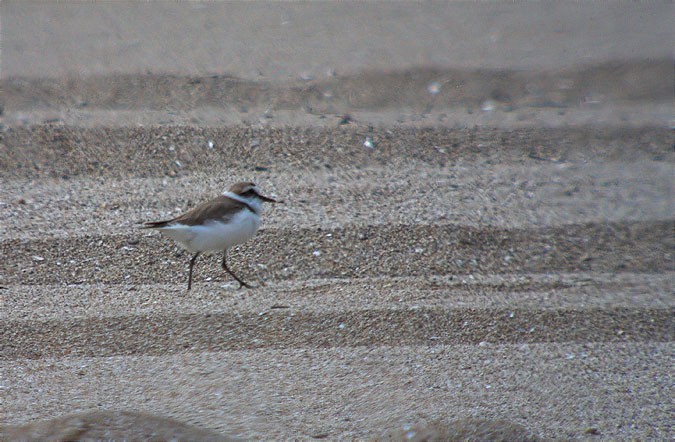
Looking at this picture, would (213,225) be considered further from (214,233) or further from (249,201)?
(249,201)

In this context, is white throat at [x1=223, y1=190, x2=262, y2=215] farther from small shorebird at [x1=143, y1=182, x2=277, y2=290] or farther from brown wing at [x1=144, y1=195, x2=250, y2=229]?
brown wing at [x1=144, y1=195, x2=250, y2=229]

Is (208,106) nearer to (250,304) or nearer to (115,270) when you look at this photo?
(115,270)

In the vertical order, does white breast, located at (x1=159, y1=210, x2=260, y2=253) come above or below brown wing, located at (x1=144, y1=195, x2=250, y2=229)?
below

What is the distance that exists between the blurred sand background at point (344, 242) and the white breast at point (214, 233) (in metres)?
0.45

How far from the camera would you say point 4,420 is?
12.3ft

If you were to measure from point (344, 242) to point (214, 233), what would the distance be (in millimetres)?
1423

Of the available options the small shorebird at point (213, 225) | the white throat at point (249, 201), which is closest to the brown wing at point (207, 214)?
the small shorebird at point (213, 225)

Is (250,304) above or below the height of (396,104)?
below

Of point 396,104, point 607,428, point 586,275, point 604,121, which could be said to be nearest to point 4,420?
point 607,428

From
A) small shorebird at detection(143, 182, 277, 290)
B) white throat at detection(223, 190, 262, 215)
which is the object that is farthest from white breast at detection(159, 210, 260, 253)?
white throat at detection(223, 190, 262, 215)

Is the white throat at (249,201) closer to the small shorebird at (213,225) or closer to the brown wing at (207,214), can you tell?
the small shorebird at (213,225)

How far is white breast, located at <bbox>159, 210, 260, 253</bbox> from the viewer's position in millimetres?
4836

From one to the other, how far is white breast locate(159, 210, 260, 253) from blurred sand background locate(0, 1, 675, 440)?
45 centimetres

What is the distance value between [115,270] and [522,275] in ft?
11.2
